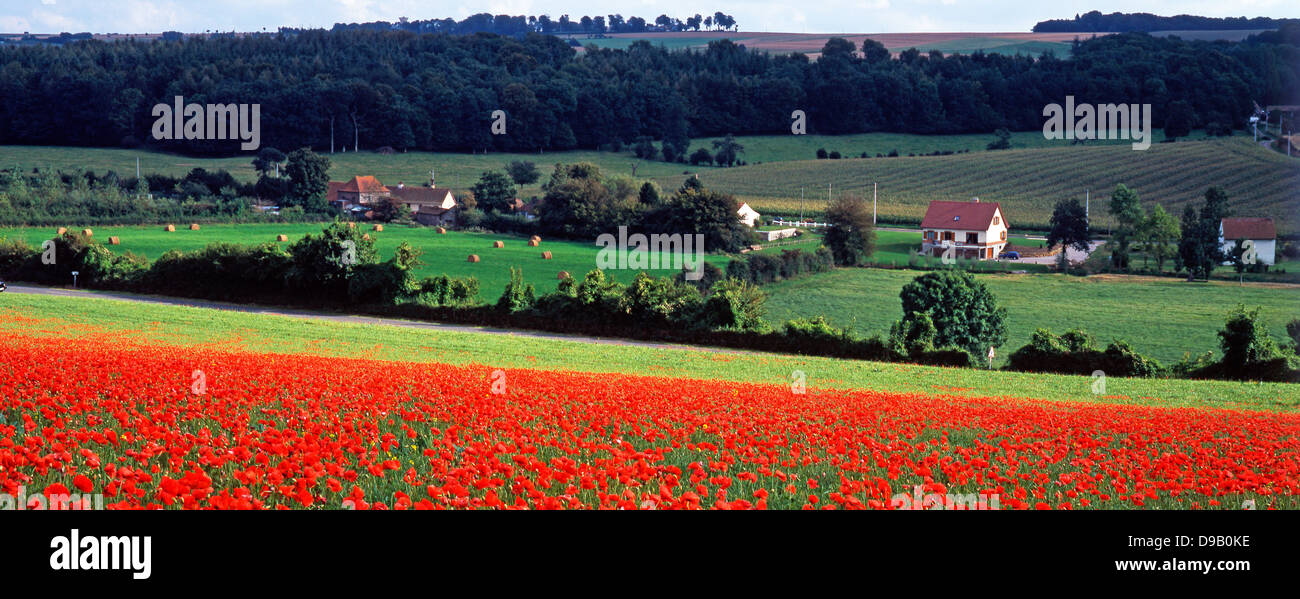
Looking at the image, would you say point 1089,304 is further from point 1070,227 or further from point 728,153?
point 728,153

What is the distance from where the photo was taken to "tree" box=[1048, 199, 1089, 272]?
94.8 m

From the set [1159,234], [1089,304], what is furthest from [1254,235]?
[1089,304]

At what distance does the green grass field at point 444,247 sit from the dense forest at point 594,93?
65677mm

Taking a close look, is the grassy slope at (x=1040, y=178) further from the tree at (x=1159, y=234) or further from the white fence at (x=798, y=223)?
the tree at (x=1159, y=234)

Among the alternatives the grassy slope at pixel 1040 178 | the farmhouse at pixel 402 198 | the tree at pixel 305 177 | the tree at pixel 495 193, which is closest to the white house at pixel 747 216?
the grassy slope at pixel 1040 178

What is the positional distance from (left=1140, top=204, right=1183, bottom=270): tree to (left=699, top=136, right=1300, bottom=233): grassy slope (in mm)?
24878

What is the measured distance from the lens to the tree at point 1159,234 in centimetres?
8425

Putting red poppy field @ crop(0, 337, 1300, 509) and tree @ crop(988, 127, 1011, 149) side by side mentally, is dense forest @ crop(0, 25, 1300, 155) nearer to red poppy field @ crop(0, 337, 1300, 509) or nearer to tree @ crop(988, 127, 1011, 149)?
tree @ crop(988, 127, 1011, 149)

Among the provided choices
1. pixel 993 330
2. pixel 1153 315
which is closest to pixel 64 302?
pixel 993 330

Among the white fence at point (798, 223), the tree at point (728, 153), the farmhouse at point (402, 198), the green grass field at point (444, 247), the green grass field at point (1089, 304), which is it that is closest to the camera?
the green grass field at point (1089, 304)

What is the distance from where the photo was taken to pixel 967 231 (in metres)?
99.4

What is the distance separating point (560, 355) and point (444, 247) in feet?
175

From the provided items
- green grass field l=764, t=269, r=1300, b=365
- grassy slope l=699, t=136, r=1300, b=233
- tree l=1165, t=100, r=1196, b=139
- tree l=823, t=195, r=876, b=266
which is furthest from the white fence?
tree l=1165, t=100, r=1196, b=139
